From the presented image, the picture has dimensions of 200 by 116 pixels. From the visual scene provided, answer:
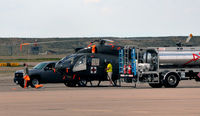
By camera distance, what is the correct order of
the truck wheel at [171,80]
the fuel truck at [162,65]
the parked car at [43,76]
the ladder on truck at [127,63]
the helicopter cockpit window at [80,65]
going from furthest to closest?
the parked car at [43,76], the helicopter cockpit window at [80,65], the ladder on truck at [127,63], the fuel truck at [162,65], the truck wheel at [171,80]

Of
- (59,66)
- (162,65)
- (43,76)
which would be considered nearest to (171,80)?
(162,65)

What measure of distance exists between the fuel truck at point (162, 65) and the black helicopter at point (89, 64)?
5.09 feet

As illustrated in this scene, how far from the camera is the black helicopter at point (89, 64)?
3080cm

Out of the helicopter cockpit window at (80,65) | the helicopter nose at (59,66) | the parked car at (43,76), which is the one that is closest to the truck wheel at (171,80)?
the helicopter cockpit window at (80,65)

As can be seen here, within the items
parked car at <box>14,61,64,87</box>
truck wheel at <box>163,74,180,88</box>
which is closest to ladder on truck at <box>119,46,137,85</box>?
truck wheel at <box>163,74,180,88</box>

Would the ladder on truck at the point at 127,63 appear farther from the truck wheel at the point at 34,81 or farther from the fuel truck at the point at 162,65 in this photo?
the truck wheel at the point at 34,81

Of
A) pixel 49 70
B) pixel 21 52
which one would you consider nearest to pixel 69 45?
pixel 21 52

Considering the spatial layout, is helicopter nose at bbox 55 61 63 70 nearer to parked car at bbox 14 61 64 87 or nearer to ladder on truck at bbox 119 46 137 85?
parked car at bbox 14 61 64 87

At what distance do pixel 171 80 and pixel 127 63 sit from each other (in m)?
2.98

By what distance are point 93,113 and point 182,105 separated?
3.86 m

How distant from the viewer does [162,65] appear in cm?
2991

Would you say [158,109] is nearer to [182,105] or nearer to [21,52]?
[182,105]

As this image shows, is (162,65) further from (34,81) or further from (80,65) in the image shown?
(34,81)

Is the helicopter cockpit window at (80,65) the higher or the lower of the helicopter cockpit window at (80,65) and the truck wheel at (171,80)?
the higher
